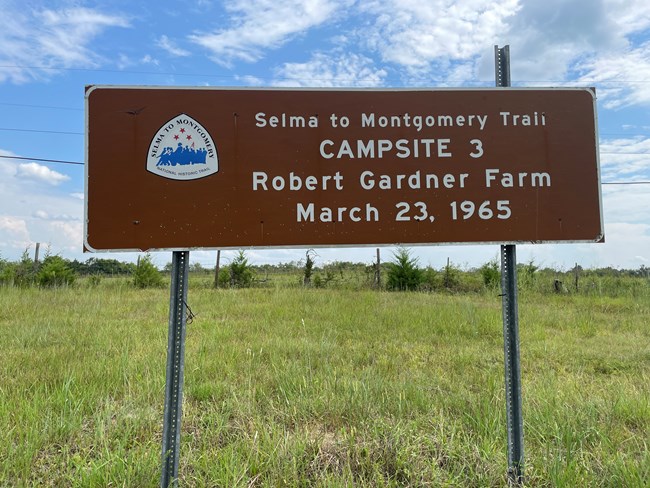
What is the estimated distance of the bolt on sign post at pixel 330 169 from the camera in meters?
2.08

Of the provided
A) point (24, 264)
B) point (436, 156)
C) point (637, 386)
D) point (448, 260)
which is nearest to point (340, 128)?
point (436, 156)

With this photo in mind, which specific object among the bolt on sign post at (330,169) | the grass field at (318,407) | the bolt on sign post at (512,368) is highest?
the bolt on sign post at (330,169)

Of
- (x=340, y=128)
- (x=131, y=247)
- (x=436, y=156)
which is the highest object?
(x=340, y=128)

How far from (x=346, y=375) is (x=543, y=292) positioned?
12438mm

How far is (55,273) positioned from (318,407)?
48.2 ft

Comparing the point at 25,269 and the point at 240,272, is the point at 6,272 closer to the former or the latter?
the point at 25,269

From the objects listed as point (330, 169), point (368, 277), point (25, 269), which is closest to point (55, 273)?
point (25, 269)

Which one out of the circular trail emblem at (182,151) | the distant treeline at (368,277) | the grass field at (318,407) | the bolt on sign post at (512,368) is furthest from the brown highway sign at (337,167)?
the distant treeline at (368,277)

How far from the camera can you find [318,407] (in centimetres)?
301

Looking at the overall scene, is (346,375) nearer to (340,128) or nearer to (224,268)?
(340,128)

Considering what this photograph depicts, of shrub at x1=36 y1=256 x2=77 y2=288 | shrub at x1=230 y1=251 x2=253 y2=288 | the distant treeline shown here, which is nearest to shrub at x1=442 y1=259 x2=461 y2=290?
the distant treeline

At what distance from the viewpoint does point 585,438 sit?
2.58m

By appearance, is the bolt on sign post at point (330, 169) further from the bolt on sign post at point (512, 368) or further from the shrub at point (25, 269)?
the shrub at point (25, 269)

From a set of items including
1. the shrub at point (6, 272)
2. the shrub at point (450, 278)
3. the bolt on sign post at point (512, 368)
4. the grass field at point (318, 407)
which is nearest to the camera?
the bolt on sign post at point (512, 368)
